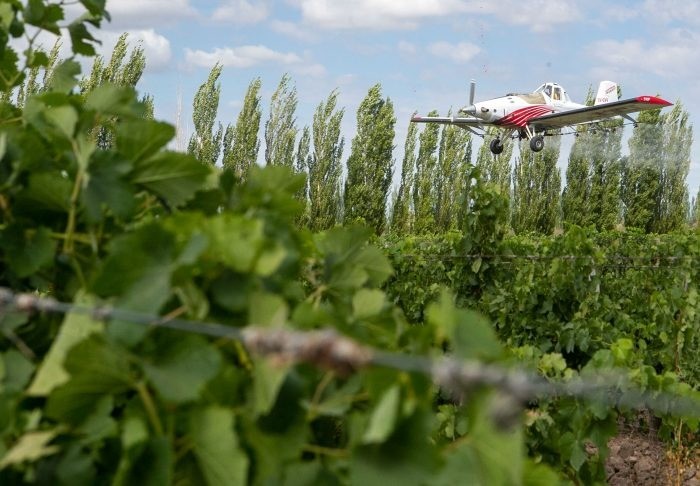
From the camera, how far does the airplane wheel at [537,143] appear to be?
3138 centimetres

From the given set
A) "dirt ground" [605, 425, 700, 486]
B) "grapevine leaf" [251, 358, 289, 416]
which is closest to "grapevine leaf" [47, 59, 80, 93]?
"grapevine leaf" [251, 358, 289, 416]

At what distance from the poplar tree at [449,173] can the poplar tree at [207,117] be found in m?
8.11

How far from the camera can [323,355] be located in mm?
696

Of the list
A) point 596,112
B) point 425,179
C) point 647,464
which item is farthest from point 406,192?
point 647,464

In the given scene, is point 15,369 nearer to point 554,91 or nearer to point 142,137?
point 142,137

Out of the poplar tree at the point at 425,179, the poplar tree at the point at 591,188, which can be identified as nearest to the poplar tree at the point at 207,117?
the poplar tree at the point at 425,179

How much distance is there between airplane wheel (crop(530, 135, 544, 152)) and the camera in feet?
103

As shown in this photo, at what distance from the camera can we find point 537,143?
31.7m

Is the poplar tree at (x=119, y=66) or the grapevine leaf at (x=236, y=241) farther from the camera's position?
the poplar tree at (x=119, y=66)

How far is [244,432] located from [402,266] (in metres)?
6.19

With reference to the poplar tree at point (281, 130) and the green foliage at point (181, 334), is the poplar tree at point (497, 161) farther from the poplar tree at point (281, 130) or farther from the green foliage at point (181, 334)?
the green foliage at point (181, 334)

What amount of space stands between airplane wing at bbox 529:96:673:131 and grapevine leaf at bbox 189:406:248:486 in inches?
1184

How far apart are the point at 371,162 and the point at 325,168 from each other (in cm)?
158

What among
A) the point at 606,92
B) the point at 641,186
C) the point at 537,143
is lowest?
the point at 641,186
